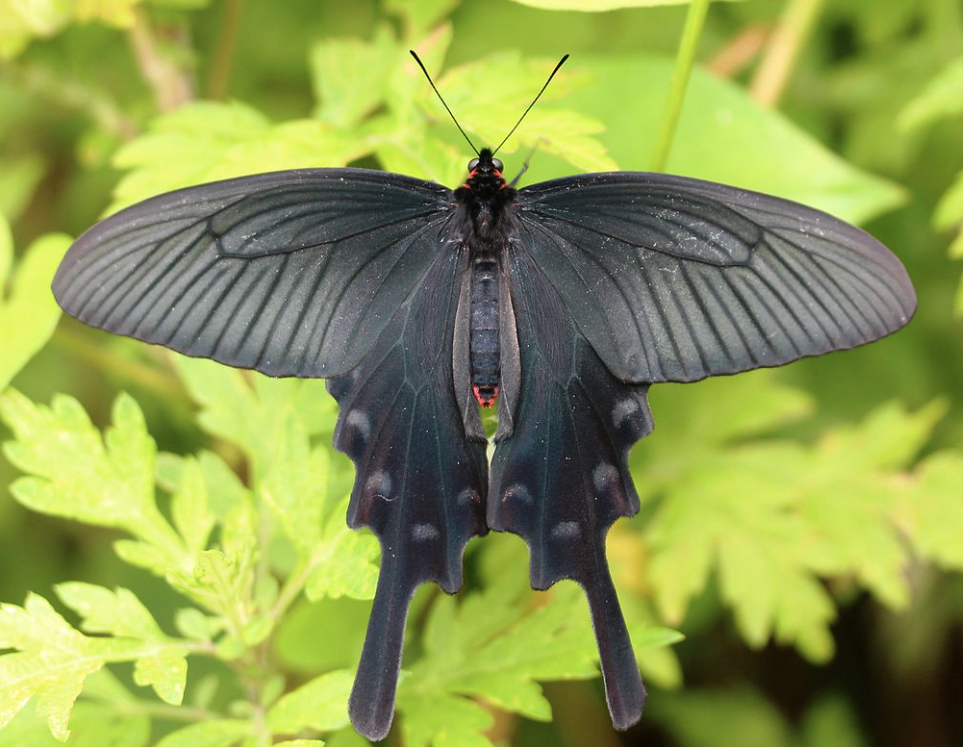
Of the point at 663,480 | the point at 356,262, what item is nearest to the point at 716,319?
the point at 356,262

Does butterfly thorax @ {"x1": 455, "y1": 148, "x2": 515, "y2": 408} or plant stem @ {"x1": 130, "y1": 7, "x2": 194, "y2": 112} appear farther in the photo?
plant stem @ {"x1": 130, "y1": 7, "x2": 194, "y2": 112}

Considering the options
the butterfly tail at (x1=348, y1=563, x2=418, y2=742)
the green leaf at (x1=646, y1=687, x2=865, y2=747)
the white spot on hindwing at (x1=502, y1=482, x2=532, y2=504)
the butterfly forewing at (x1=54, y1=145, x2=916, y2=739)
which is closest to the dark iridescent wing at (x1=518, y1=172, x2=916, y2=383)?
the butterfly forewing at (x1=54, y1=145, x2=916, y2=739)

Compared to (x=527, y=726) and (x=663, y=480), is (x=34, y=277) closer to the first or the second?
(x=663, y=480)

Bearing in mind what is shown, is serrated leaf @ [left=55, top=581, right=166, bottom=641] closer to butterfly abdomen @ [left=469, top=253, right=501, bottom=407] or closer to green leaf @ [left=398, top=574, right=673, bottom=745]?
green leaf @ [left=398, top=574, right=673, bottom=745]

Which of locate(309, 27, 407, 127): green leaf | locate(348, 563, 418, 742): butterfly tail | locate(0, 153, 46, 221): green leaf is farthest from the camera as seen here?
locate(0, 153, 46, 221): green leaf

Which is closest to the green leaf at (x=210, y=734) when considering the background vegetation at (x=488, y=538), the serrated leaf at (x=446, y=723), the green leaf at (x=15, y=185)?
the background vegetation at (x=488, y=538)

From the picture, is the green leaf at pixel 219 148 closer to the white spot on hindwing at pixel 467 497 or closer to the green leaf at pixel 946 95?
the white spot on hindwing at pixel 467 497

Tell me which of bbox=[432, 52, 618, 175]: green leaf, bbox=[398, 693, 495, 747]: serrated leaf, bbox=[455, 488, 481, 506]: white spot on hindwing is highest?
bbox=[432, 52, 618, 175]: green leaf

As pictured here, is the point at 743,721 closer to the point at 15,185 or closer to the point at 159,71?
the point at 159,71
